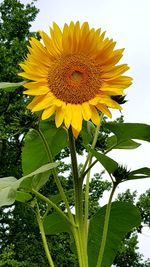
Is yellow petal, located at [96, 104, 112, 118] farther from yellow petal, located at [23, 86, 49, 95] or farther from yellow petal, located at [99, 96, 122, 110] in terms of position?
yellow petal, located at [23, 86, 49, 95]

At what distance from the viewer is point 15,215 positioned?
1127cm

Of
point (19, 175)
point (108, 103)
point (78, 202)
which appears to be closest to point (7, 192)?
point (78, 202)

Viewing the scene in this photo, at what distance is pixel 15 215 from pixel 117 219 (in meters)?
9.86

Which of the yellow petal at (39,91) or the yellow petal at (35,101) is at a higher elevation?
the yellow petal at (39,91)

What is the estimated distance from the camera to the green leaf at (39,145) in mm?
1613

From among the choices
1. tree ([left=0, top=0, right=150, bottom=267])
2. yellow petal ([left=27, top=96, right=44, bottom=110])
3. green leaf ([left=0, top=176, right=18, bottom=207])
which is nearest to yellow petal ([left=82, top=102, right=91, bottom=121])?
yellow petal ([left=27, top=96, right=44, bottom=110])

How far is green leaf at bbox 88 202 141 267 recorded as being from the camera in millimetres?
1579

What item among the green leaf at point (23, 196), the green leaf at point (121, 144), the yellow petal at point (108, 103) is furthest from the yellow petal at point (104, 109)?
the green leaf at point (23, 196)

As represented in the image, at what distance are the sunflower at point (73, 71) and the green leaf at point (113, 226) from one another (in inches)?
13.4

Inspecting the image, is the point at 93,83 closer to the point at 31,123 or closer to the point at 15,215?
the point at 31,123

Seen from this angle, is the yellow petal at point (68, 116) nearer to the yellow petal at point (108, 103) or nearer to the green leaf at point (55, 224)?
the yellow petal at point (108, 103)

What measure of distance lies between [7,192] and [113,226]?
475 millimetres

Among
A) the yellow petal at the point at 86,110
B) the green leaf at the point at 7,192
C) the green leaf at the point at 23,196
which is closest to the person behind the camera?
the green leaf at the point at 7,192

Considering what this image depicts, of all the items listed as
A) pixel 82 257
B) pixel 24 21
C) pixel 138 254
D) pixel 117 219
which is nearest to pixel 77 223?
pixel 82 257
